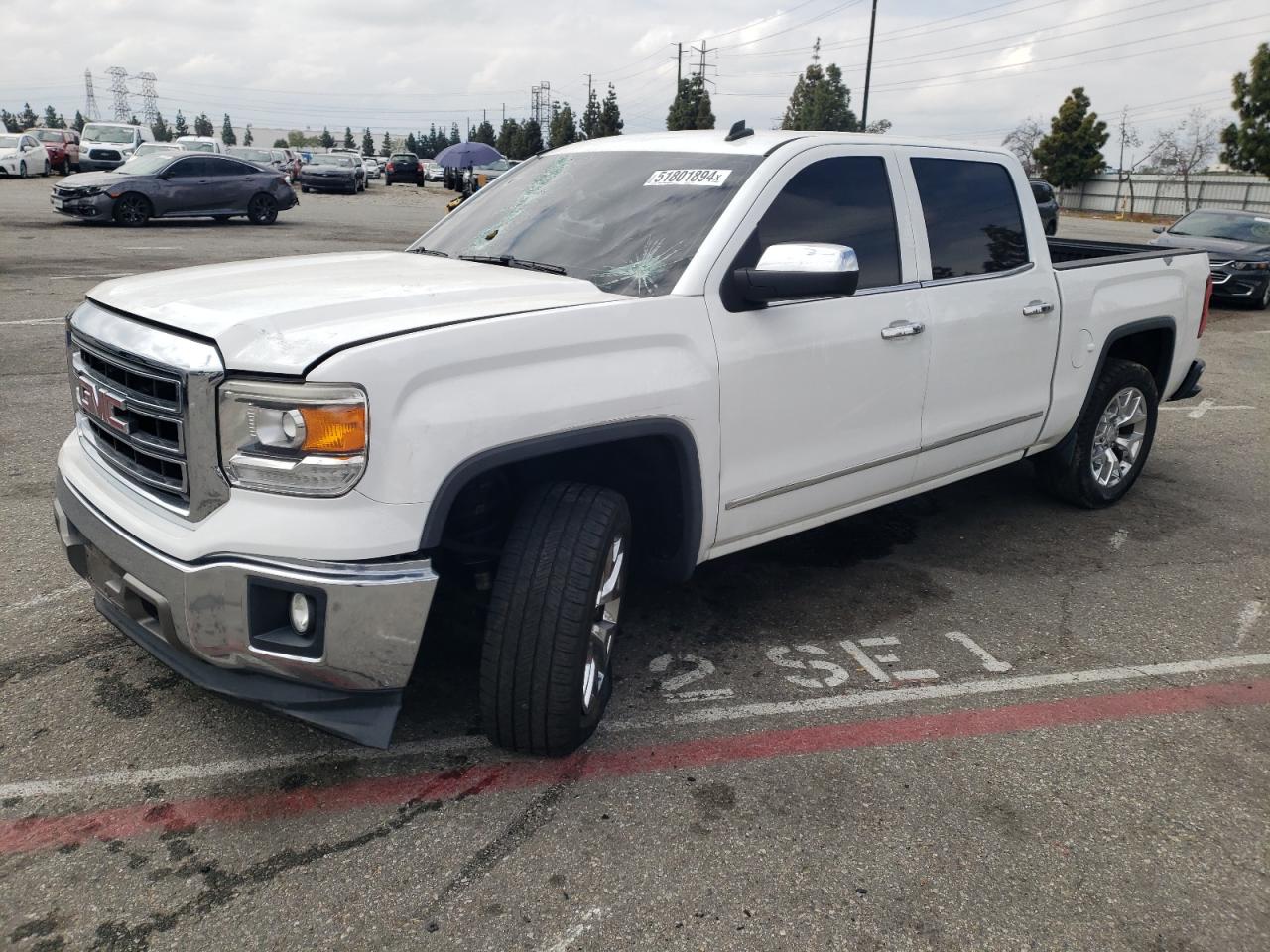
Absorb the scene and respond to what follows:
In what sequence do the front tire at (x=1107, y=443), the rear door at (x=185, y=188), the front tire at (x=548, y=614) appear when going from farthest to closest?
the rear door at (x=185, y=188) < the front tire at (x=1107, y=443) < the front tire at (x=548, y=614)

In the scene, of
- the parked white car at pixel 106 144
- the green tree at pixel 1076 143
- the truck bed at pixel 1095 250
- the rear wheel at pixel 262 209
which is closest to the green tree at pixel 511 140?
the green tree at pixel 1076 143

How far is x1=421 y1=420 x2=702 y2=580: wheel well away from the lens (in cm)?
274

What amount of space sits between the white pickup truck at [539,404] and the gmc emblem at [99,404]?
0.01 meters

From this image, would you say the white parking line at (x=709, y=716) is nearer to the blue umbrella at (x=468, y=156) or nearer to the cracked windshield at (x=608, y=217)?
the cracked windshield at (x=608, y=217)

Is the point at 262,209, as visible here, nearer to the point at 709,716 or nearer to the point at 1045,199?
the point at 1045,199

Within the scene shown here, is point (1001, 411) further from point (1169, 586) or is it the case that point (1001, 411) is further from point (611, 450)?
point (611, 450)

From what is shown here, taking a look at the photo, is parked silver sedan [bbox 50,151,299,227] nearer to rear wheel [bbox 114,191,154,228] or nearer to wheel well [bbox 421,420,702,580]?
rear wheel [bbox 114,191,154,228]

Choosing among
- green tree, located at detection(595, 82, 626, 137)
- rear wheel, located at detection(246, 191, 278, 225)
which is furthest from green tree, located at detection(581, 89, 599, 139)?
rear wheel, located at detection(246, 191, 278, 225)

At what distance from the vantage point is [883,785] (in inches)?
121

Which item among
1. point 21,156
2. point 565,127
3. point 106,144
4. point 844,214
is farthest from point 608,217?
point 565,127

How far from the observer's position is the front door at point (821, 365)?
3.36 metres

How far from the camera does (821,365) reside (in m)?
3.58

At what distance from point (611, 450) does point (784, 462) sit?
2.17 feet

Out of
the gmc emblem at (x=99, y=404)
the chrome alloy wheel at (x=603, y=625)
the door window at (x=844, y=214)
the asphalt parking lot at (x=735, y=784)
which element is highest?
the door window at (x=844, y=214)
